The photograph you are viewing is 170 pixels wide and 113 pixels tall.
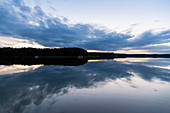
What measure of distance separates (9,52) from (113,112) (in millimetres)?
222646

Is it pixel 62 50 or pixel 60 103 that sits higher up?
pixel 62 50

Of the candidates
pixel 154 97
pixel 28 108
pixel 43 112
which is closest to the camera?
pixel 43 112

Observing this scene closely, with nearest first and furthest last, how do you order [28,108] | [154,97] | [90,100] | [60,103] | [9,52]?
Result: 1. [28,108]
2. [60,103]
3. [90,100]
4. [154,97]
5. [9,52]

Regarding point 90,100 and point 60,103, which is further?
point 90,100

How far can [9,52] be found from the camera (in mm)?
172125

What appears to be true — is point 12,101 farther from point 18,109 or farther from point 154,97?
point 154,97

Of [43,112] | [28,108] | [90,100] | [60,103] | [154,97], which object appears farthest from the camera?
[154,97]

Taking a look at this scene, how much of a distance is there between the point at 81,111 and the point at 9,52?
221 m

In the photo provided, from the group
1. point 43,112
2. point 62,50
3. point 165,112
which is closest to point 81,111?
point 43,112

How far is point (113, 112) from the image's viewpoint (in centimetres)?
577

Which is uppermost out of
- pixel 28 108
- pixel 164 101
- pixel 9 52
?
pixel 9 52

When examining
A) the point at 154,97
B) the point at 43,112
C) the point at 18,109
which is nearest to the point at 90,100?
the point at 43,112

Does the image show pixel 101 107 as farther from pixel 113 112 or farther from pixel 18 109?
pixel 18 109

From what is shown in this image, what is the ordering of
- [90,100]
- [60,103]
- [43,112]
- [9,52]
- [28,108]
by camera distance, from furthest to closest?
[9,52] < [90,100] < [60,103] < [28,108] < [43,112]
